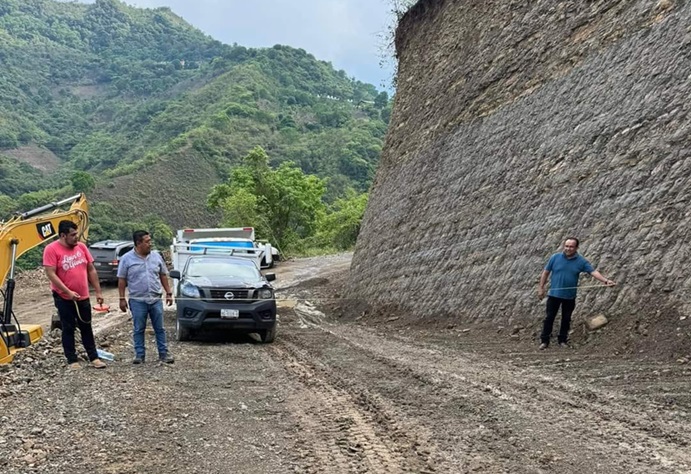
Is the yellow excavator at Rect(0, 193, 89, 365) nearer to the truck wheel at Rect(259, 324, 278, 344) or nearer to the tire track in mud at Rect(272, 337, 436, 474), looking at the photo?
the truck wheel at Rect(259, 324, 278, 344)

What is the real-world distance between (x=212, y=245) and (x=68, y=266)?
11.0m

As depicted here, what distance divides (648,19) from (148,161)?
3282 inches

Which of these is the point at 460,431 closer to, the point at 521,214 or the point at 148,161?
the point at 521,214

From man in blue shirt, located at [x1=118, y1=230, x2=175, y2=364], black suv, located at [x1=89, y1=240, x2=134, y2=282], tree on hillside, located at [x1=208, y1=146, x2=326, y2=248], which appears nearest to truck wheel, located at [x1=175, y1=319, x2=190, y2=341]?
man in blue shirt, located at [x1=118, y1=230, x2=175, y2=364]

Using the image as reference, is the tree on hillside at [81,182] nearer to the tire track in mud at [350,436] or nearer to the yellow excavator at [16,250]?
the yellow excavator at [16,250]

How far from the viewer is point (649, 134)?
9227mm

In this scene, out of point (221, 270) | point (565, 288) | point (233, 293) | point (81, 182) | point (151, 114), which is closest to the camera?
point (565, 288)

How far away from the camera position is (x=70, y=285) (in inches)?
312

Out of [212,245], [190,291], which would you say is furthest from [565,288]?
[212,245]

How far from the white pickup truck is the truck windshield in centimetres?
139

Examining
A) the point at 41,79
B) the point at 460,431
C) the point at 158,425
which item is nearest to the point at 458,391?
the point at 460,431

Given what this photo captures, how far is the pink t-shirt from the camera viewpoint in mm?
7785

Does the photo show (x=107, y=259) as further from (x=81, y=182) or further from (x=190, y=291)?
(x=81, y=182)

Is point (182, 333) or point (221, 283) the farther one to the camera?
point (221, 283)
